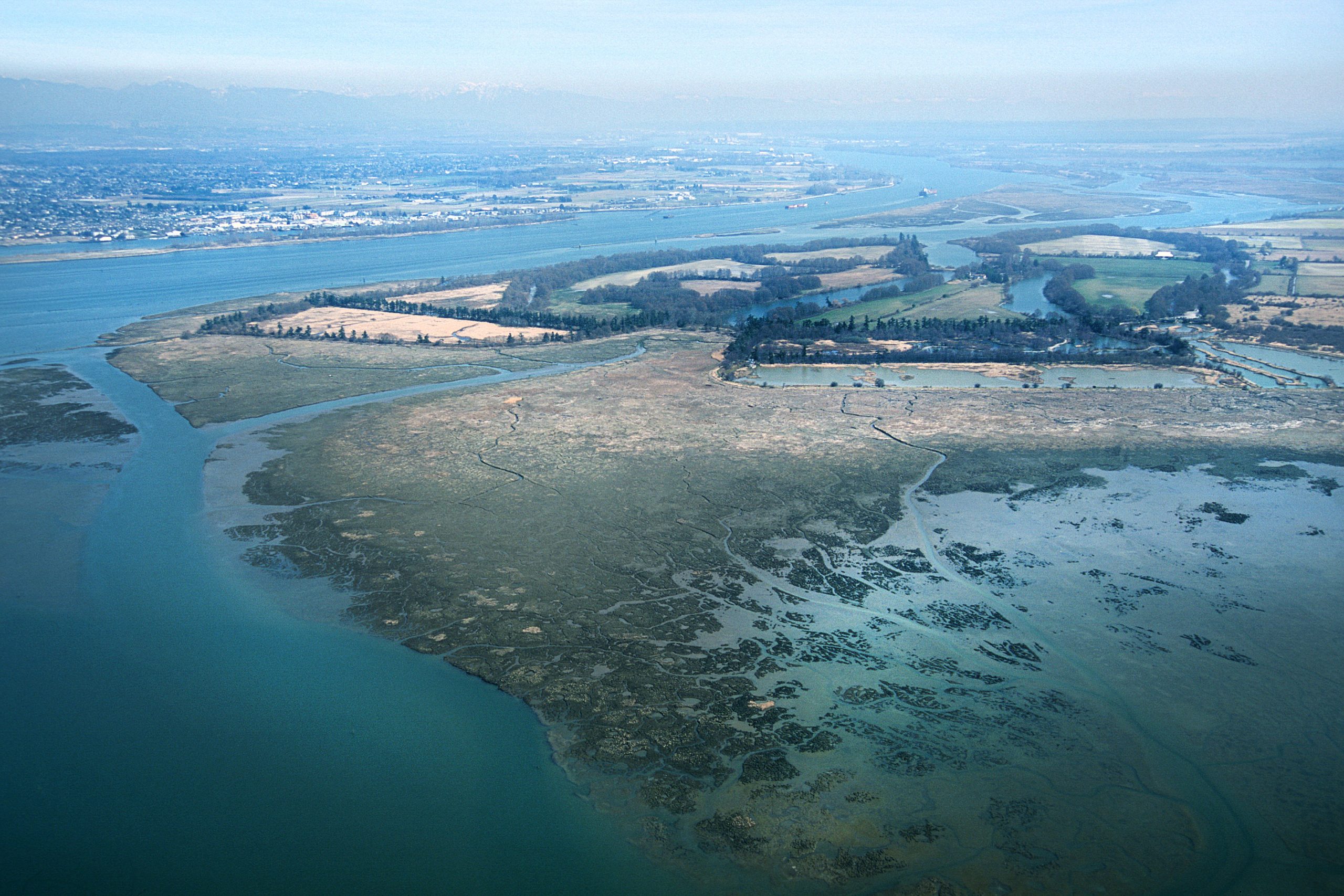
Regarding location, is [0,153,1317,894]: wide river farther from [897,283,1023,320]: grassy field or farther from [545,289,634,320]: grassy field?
[897,283,1023,320]: grassy field

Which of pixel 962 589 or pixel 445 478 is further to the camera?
pixel 445 478

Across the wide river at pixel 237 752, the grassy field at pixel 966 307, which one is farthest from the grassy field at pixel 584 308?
the wide river at pixel 237 752

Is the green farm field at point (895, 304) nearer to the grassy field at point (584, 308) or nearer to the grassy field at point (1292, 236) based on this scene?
the grassy field at point (584, 308)

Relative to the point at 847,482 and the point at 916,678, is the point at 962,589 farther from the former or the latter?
the point at 847,482

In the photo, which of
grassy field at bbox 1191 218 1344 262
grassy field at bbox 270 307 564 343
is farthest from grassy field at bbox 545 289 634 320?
grassy field at bbox 1191 218 1344 262

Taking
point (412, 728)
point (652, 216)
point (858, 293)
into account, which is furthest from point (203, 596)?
point (652, 216)

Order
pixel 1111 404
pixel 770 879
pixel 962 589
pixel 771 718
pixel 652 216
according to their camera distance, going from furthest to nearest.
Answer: pixel 652 216
pixel 1111 404
pixel 962 589
pixel 771 718
pixel 770 879

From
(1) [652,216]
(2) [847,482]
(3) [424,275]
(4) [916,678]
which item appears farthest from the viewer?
(1) [652,216]
